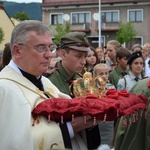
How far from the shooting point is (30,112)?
276cm

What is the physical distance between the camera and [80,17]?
46.2 metres

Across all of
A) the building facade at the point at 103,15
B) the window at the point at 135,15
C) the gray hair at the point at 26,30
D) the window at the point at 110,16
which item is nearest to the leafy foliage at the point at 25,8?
the building facade at the point at 103,15

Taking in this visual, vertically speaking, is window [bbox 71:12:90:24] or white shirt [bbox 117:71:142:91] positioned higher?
window [bbox 71:12:90:24]

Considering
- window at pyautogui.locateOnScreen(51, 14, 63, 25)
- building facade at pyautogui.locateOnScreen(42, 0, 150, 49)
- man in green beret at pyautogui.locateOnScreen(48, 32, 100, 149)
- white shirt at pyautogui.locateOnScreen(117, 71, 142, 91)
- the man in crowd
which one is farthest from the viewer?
window at pyautogui.locateOnScreen(51, 14, 63, 25)

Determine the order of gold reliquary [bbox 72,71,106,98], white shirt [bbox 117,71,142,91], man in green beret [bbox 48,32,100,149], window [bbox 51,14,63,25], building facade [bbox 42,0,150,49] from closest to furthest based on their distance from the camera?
gold reliquary [bbox 72,71,106,98] → man in green beret [bbox 48,32,100,149] → white shirt [bbox 117,71,142,91] → building facade [bbox 42,0,150,49] → window [bbox 51,14,63,25]

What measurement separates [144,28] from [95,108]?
138 feet

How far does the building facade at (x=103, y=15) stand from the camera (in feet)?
143

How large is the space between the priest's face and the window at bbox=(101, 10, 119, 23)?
138ft

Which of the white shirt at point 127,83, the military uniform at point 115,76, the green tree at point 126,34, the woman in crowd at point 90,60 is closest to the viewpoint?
the white shirt at point 127,83

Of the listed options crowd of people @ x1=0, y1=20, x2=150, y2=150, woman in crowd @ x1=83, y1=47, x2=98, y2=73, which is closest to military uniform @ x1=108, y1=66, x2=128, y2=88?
woman in crowd @ x1=83, y1=47, x2=98, y2=73

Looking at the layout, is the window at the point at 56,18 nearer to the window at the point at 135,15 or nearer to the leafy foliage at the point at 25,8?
the window at the point at 135,15

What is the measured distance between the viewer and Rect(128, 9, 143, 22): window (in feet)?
143

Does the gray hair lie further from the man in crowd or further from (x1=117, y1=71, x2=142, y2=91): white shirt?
(x1=117, y1=71, x2=142, y2=91): white shirt

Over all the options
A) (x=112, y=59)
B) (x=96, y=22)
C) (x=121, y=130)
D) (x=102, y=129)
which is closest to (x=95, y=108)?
(x=121, y=130)
